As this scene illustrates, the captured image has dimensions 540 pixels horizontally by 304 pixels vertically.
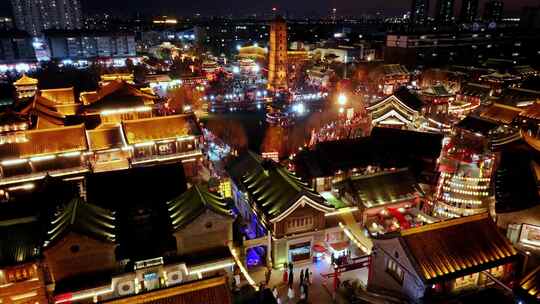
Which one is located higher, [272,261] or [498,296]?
[498,296]

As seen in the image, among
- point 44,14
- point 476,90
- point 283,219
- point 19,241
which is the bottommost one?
point 283,219

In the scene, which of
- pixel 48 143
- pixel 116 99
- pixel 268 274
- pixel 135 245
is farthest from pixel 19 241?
pixel 116 99

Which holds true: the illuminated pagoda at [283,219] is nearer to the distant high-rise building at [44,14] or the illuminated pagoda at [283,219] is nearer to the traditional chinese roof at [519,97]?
the traditional chinese roof at [519,97]

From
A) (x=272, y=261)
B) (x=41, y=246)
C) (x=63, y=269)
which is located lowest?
(x=272, y=261)

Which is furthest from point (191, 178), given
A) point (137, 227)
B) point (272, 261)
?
point (272, 261)

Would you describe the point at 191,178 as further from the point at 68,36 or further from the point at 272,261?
the point at 68,36

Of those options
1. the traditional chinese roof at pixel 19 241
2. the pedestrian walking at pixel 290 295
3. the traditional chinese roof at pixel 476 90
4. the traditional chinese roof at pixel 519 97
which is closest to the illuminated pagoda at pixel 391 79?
the traditional chinese roof at pixel 476 90

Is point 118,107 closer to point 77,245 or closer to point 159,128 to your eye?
point 159,128

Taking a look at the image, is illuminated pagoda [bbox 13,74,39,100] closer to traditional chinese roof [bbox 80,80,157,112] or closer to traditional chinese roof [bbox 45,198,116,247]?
traditional chinese roof [bbox 80,80,157,112]
